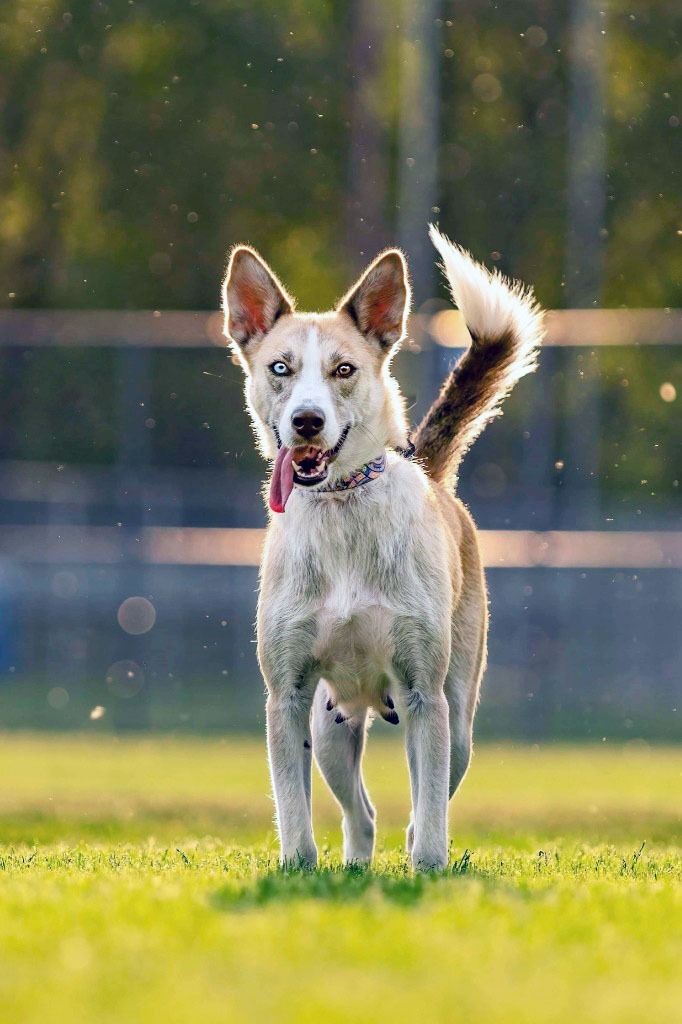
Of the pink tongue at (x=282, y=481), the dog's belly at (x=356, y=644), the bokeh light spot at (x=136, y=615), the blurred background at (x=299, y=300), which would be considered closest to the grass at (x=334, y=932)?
the dog's belly at (x=356, y=644)

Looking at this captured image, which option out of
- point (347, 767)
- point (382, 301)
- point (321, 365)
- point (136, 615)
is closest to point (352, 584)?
point (321, 365)

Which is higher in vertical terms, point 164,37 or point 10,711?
point 164,37

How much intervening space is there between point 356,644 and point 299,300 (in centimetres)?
2372

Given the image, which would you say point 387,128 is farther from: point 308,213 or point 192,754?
point 192,754

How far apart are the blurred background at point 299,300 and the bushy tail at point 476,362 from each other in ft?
28.2

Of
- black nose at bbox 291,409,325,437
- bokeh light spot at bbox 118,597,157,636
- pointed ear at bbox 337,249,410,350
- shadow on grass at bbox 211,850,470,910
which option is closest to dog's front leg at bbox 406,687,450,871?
shadow on grass at bbox 211,850,470,910

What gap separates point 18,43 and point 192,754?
18.3 m

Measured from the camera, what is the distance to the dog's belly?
5.96m

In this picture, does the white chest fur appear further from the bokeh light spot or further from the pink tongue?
the bokeh light spot

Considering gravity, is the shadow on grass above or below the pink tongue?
below

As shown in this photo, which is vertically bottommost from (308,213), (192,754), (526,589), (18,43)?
(192,754)

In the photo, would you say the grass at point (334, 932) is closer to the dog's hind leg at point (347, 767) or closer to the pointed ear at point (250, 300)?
the dog's hind leg at point (347, 767)

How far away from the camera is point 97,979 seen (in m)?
3.75

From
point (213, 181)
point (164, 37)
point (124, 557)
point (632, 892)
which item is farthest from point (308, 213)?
point (632, 892)
